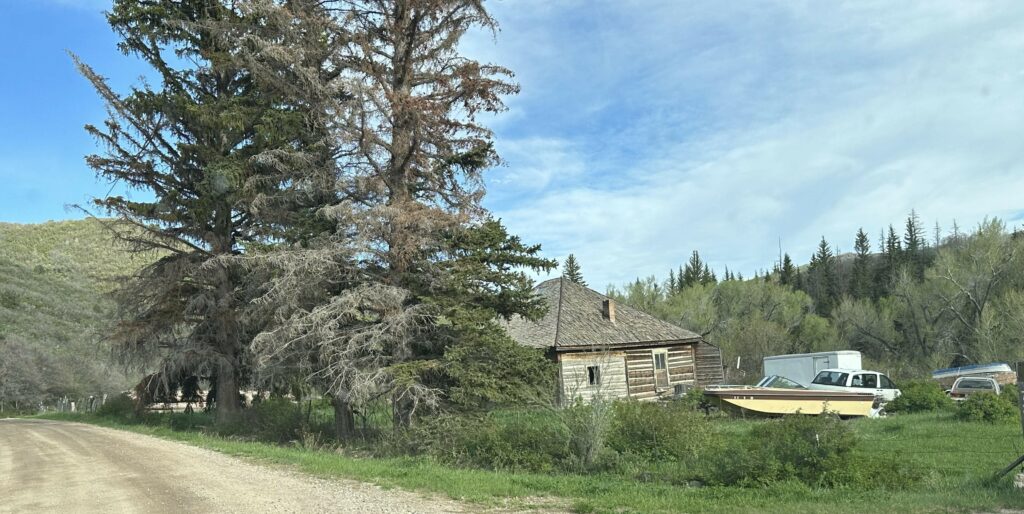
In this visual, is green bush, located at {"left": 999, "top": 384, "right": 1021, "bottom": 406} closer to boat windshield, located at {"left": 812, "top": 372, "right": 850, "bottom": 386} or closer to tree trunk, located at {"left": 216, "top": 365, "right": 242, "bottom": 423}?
boat windshield, located at {"left": 812, "top": 372, "right": 850, "bottom": 386}

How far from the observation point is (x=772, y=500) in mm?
8938

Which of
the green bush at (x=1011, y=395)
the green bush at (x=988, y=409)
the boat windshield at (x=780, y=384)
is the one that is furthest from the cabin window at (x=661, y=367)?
the green bush at (x=988, y=409)

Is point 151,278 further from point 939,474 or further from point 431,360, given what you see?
point 939,474

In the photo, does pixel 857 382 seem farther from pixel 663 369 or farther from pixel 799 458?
pixel 799 458

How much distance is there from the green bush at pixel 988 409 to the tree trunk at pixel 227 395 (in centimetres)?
2247

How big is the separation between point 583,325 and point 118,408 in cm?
2036

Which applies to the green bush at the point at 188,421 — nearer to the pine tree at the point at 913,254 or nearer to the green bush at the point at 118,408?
the green bush at the point at 118,408

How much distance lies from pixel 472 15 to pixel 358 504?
1456 cm

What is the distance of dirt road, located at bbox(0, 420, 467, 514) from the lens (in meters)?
9.09

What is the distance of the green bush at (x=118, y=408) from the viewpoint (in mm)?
28328

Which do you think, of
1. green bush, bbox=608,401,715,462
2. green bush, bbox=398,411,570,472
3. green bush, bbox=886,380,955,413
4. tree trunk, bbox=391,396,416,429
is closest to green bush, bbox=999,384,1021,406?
green bush, bbox=886,380,955,413

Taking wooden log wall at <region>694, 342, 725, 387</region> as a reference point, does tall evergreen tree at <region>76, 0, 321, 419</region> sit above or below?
above

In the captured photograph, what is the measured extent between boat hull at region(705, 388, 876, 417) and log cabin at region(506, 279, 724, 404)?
475cm

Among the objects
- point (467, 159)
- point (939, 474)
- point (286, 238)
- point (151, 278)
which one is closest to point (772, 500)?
point (939, 474)
